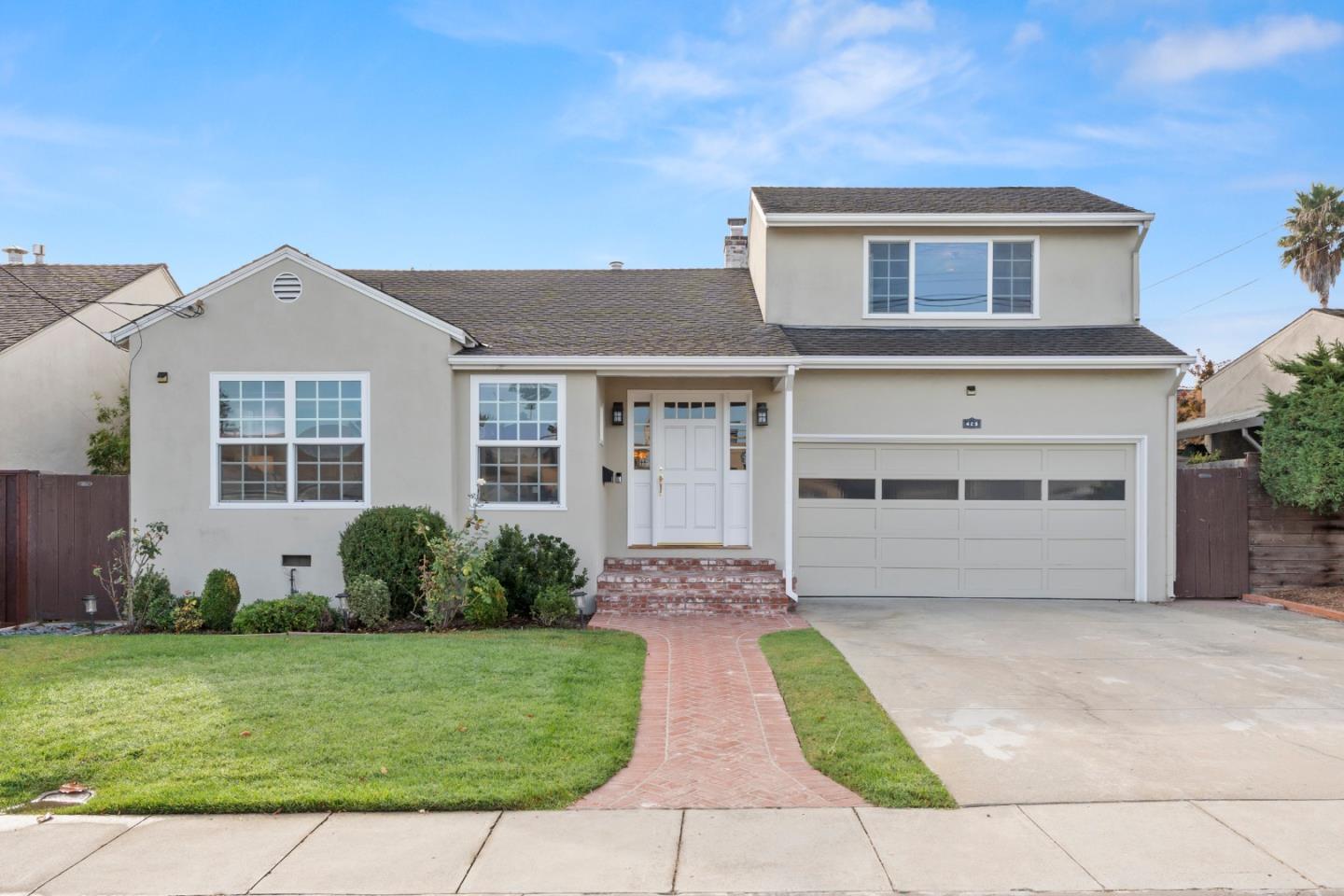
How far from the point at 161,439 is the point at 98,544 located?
181 cm

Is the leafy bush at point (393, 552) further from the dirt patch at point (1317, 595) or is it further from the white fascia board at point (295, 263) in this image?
the dirt patch at point (1317, 595)

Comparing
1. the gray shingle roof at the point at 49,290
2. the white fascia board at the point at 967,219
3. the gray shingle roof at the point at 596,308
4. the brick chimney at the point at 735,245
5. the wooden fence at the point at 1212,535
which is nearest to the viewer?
the gray shingle roof at the point at 596,308

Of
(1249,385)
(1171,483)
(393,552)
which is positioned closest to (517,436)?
(393,552)

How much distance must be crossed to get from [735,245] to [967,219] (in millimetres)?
4630

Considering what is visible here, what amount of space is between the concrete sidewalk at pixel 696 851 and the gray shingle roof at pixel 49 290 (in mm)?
11993

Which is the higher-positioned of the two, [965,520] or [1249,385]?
[1249,385]

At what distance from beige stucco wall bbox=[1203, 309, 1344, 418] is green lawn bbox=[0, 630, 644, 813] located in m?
18.9

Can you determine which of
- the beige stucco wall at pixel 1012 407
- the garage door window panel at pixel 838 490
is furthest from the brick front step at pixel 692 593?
the beige stucco wall at pixel 1012 407

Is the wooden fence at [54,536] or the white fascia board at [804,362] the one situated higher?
the white fascia board at [804,362]

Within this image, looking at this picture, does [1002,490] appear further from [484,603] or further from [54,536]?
[54,536]

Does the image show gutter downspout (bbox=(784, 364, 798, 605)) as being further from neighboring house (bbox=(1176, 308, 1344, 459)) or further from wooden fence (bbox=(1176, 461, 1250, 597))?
neighboring house (bbox=(1176, 308, 1344, 459))

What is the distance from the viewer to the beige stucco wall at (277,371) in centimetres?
1091

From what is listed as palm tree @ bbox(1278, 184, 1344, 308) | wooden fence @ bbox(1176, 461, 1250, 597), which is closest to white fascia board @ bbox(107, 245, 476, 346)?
wooden fence @ bbox(1176, 461, 1250, 597)

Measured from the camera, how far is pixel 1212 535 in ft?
41.7
